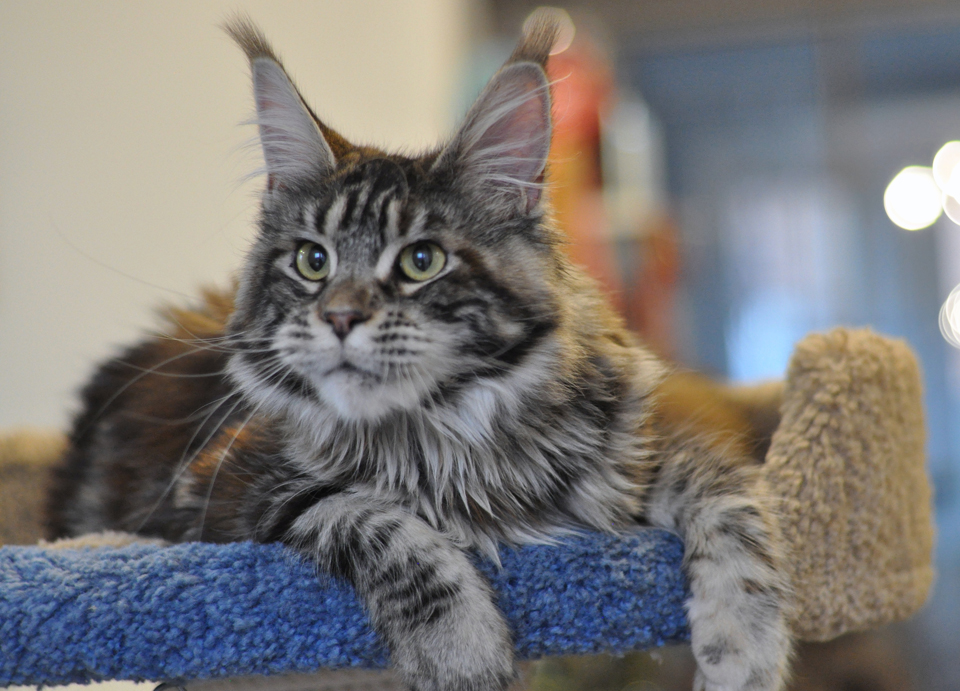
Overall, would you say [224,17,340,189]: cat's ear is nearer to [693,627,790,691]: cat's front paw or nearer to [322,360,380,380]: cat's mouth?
[322,360,380,380]: cat's mouth

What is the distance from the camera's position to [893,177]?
4770mm

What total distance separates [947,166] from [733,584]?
15.1ft

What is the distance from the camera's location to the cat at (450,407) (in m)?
0.98

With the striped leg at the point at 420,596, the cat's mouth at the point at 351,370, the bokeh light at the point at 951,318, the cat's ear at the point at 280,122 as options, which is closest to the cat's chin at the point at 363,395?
the cat's mouth at the point at 351,370

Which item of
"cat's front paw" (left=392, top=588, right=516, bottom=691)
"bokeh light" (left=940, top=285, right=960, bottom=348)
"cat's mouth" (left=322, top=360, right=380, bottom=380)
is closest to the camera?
"cat's front paw" (left=392, top=588, right=516, bottom=691)

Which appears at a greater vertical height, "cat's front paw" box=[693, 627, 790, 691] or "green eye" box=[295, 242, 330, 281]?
"green eye" box=[295, 242, 330, 281]

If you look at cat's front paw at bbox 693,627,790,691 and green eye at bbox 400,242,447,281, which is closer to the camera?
cat's front paw at bbox 693,627,790,691

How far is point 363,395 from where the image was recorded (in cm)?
103

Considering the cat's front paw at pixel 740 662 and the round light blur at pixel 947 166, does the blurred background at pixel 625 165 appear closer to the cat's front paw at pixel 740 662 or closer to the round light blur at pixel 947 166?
the round light blur at pixel 947 166

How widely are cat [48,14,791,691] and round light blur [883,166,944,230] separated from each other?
416 centimetres

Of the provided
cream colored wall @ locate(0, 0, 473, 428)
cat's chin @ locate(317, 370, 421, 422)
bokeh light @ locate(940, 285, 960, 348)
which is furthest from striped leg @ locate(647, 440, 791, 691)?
bokeh light @ locate(940, 285, 960, 348)

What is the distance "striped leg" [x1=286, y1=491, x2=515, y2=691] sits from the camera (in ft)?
2.99

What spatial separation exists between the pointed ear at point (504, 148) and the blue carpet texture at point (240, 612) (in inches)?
20.4

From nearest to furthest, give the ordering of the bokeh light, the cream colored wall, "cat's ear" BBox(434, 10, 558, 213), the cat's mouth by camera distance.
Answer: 1. the cat's mouth
2. "cat's ear" BBox(434, 10, 558, 213)
3. the cream colored wall
4. the bokeh light
